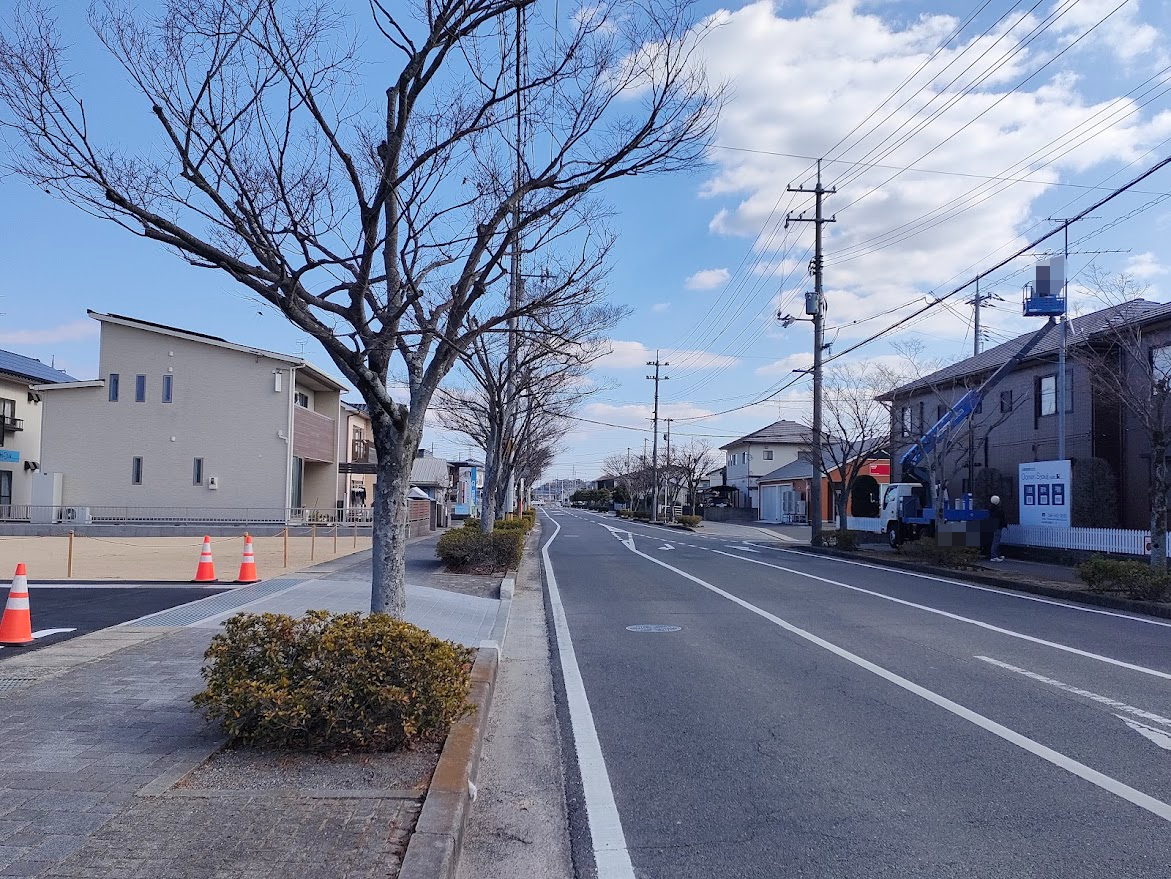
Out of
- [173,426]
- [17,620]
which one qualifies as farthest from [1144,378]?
[173,426]

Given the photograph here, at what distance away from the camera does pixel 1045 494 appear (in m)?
25.0

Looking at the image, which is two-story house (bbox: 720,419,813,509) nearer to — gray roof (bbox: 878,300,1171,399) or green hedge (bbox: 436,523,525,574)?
gray roof (bbox: 878,300,1171,399)

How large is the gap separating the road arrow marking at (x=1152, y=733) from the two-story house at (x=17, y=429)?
4479 centimetres

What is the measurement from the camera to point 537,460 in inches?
2429

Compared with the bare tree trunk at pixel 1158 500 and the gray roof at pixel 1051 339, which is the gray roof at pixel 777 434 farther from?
the bare tree trunk at pixel 1158 500

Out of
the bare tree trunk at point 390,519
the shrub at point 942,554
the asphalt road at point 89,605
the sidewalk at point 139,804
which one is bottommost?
the asphalt road at point 89,605

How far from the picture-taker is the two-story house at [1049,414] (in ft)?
78.8

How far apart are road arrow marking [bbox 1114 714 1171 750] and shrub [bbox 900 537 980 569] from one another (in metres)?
15.0

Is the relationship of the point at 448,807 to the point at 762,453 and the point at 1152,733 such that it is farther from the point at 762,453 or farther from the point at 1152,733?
the point at 762,453

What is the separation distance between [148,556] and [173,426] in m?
15.0

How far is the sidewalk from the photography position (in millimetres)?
3781

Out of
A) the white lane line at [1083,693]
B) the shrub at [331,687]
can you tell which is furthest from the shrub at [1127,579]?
the shrub at [331,687]

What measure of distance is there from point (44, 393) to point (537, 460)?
103ft

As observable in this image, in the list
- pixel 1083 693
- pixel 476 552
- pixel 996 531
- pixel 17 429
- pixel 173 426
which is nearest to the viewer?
pixel 1083 693
